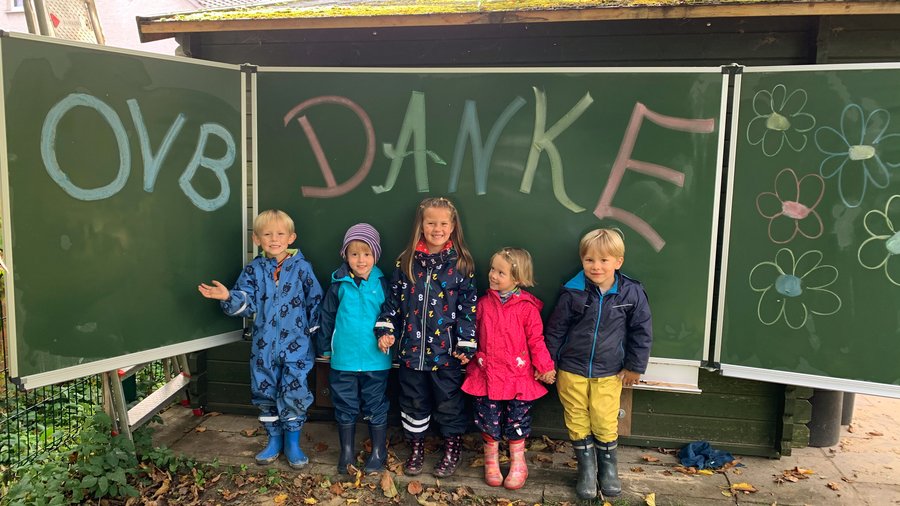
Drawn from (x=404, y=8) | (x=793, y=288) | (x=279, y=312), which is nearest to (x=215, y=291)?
(x=279, y=312)

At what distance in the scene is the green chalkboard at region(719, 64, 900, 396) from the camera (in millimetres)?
3207

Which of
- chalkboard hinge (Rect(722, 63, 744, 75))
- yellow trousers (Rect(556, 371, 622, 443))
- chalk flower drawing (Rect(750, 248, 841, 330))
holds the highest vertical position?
chalkboard hinge (Rect(722, 63, 744, 75))

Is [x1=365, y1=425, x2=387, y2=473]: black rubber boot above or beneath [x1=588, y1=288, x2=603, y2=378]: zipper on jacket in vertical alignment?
beneath

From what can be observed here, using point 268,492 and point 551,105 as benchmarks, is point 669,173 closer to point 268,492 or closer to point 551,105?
point 551,105

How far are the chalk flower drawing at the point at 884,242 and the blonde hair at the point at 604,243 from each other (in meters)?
1.35

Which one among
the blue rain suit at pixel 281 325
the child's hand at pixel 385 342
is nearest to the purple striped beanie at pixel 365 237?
the blue rain suit at pixel 281 325

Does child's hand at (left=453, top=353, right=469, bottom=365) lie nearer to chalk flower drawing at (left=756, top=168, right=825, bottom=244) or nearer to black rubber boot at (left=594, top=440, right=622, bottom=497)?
black rubber boot at (left=594, top=440, right=622, bottom=497)

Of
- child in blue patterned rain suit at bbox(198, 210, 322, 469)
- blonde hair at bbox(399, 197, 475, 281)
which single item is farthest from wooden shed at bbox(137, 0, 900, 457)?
blonde hair at bbox(399, 197, 475, 281)

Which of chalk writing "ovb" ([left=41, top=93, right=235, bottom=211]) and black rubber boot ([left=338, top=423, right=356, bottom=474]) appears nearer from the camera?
chalk writing "ovb" ([left=41, top=93, right=235, bottom=211])

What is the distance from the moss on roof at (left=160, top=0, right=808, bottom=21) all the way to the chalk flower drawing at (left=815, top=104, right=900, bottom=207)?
754 mm

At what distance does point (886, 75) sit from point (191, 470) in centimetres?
486

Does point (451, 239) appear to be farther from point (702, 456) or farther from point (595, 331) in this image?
point (702, 456)

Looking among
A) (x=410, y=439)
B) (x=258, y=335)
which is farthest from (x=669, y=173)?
(x=258, y=335)

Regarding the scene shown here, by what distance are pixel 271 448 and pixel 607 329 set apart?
7.86 ft
